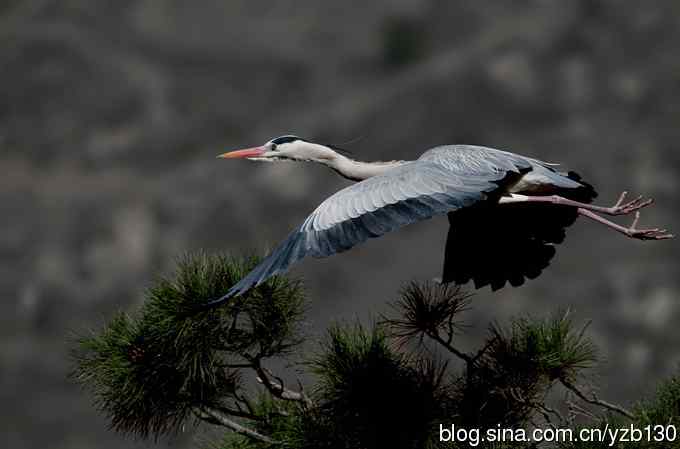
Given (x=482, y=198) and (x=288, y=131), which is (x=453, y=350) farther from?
(x=288, y=131)

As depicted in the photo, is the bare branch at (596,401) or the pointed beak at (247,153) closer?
the bare branch at (596,401)

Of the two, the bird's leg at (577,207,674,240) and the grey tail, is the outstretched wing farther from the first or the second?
the bird's leg at (577,207,674,240)

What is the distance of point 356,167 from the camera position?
16.5ft

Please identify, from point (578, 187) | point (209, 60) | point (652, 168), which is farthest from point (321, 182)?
point (578, 187)

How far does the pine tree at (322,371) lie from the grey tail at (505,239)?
2.90 feet

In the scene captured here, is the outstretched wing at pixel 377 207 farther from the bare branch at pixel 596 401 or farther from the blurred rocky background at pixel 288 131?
the blurred rocky background at pixel 288 131

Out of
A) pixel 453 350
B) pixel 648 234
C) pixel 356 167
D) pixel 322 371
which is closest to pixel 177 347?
pixel 322 371

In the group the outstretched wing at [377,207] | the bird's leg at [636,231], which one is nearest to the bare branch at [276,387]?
the outstretched wing at [377,207]

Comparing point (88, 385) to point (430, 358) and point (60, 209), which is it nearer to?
point (430, 358)

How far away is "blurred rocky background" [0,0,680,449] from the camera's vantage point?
71.9 ft

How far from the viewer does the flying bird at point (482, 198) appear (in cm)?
432

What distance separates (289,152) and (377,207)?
1.11 meters

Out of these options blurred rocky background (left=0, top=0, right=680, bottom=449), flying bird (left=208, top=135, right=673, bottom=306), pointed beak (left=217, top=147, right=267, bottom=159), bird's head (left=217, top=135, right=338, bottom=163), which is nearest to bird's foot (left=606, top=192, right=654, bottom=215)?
flying bird (left=208, top=135, right=673, bottom=306)

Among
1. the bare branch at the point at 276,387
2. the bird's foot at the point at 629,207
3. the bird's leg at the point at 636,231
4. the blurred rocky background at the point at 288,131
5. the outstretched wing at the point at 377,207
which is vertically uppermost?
the blurred rocky background at the point at 288,131
